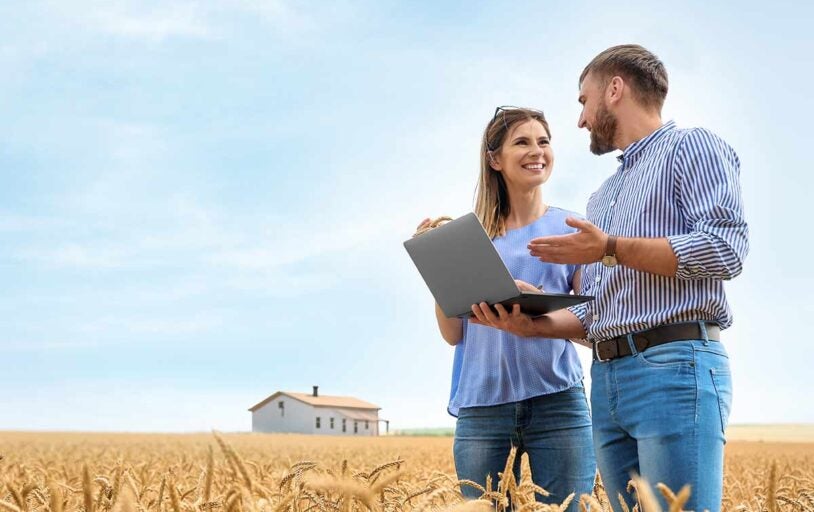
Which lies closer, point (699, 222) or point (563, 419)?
point (699, 222)

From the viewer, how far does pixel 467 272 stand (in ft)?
10.8

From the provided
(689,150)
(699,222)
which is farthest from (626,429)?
(689,150)

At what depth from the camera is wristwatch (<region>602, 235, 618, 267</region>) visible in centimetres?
283

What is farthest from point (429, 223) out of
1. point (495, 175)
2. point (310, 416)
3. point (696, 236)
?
point (310, 416)

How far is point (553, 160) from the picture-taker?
4113mm

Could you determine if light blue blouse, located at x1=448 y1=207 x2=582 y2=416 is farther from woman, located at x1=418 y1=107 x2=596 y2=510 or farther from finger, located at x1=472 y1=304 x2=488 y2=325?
finger, located at x1=472 y1=304 x2=488 y2=325

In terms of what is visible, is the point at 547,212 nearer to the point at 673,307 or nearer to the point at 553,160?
the point at 553,160

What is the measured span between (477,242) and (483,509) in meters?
1.60

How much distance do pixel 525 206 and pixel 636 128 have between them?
1.06 m

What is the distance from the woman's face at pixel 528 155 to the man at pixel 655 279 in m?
0.73

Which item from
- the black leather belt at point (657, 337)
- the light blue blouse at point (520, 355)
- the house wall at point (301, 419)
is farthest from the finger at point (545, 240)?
the house wall at point (301, 419)

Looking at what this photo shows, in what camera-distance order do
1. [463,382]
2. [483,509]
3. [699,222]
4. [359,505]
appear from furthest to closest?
[463,382] → [699,222] → [359,505] → [483,509]

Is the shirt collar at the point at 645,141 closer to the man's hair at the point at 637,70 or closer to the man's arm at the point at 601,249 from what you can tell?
the man's hair at the point at 637,70

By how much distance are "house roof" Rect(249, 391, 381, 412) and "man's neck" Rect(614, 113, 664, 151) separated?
6135 cm
